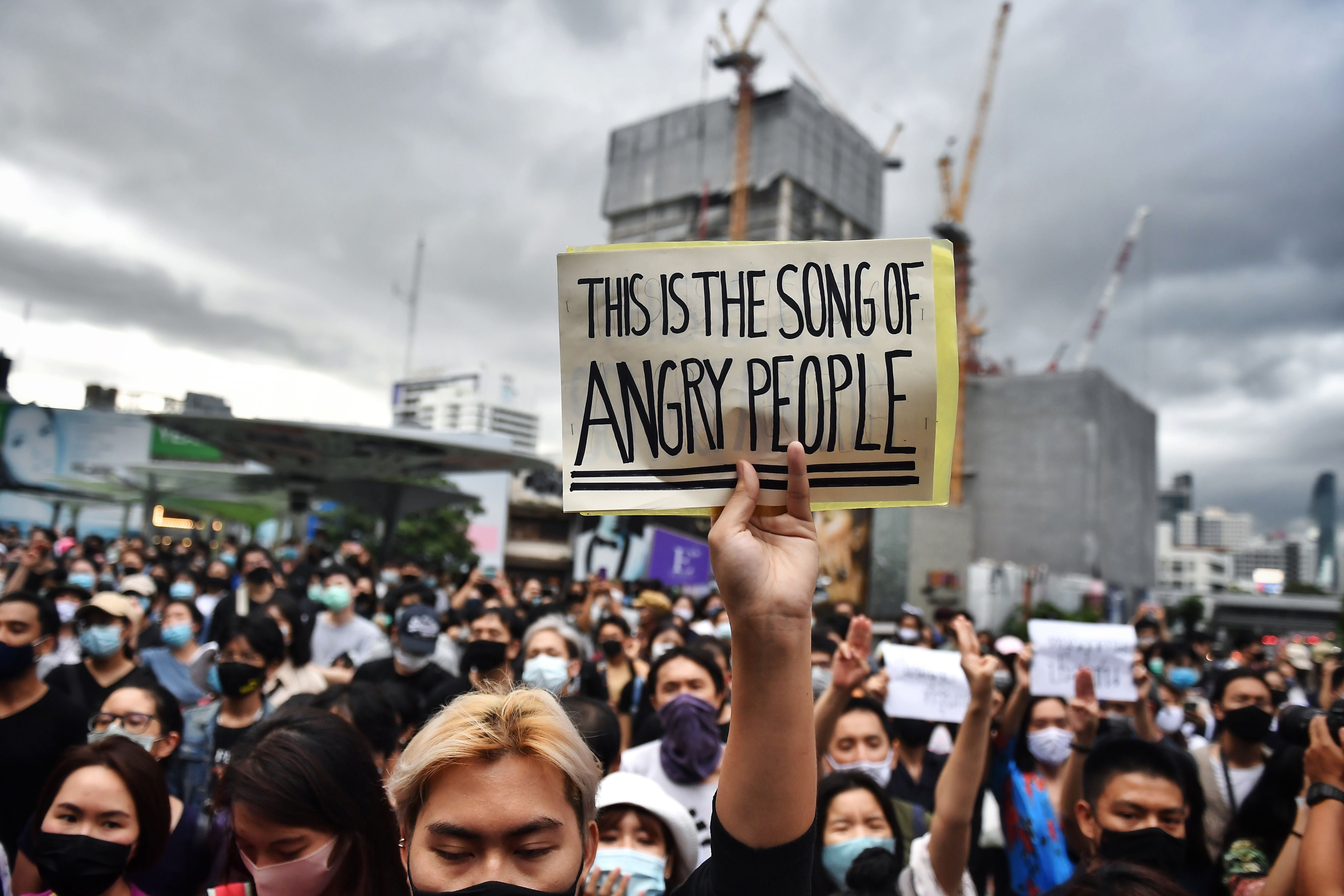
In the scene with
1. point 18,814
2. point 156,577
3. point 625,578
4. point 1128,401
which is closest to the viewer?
point 18,814

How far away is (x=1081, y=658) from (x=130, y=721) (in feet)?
14.3

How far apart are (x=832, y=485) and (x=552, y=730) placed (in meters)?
0.78

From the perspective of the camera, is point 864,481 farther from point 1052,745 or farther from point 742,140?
point 742,140

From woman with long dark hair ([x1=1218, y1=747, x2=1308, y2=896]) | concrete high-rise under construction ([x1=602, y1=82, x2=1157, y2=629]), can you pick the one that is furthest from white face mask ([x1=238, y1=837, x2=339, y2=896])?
concrete high-rise under construction ([x1=602, y1=82, x2=1157, y2=629])

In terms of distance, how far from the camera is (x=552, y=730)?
1.77 metres

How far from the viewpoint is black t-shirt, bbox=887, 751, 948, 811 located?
4.02m

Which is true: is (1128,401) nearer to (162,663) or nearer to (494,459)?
(494,459)

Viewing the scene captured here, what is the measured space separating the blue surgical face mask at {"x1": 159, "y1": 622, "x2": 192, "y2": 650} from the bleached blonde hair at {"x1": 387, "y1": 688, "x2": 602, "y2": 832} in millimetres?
4482

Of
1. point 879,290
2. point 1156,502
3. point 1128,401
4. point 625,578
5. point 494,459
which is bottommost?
point 625,578

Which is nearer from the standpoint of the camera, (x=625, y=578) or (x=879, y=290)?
(x=879, y=290)

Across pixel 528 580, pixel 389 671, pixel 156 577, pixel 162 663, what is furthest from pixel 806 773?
pixel 528 580

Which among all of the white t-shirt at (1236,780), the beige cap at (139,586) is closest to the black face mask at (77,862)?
Result: the white t-shirt at (1236,780)

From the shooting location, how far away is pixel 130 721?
128 inches

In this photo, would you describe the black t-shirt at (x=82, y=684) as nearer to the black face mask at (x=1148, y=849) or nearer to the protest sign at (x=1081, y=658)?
the black face mask at (x=1148, y=849)
